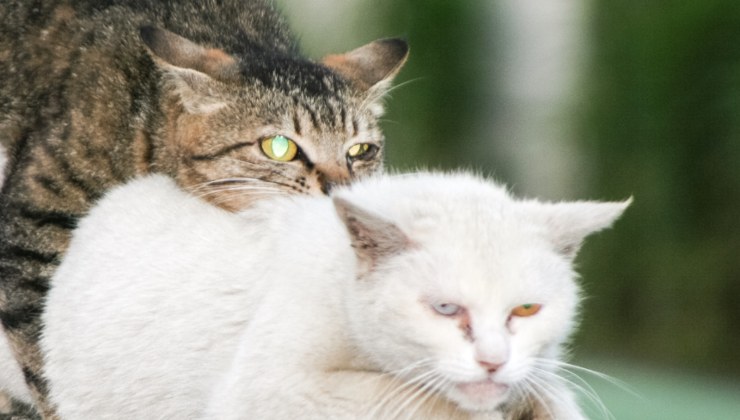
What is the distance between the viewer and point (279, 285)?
1702mm

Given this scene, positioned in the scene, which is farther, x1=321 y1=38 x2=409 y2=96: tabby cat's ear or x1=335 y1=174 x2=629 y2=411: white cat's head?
x1=321 y1=38 x2=409 y2=96: tabby cat's ear

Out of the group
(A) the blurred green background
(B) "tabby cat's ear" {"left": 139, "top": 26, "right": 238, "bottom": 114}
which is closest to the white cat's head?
(B) "tabby cat's ear" {"left": 139, "top": 26, "right": 238, "bottom": 114}

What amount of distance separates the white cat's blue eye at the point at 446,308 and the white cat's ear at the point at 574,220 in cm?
22

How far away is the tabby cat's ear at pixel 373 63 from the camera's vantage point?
2.38 meters

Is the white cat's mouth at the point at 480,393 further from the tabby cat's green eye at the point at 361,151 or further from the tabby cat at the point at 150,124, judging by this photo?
the tabby cat's green eye at the point at 361,151

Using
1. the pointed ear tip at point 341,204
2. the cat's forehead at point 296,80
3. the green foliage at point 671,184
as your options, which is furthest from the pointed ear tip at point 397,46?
the green foliage at point 671,184

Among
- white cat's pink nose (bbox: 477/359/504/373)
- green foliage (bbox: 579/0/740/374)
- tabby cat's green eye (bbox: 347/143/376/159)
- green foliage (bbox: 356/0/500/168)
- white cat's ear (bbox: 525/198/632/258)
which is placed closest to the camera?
white cat's pink nose (bbox: 477/359/504/373)

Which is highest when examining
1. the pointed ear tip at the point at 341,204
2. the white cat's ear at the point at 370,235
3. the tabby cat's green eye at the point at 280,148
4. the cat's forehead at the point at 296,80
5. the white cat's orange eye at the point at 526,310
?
the cat's forehead at the point at 296,80

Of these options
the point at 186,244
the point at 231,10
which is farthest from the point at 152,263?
the point at 231,10

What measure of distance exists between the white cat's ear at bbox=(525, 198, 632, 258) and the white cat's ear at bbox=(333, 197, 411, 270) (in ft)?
0.79

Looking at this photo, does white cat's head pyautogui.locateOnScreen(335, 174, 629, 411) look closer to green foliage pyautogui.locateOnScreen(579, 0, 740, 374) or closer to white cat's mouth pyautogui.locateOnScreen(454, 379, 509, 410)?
white cat's mouth pyautogui.locateOnScreen(454, 379, 509, 410)

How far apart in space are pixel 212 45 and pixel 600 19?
2.13 metres

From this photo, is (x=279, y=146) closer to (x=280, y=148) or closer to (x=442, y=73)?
(x=280, y=148)

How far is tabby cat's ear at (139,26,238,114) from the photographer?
6.97ft
